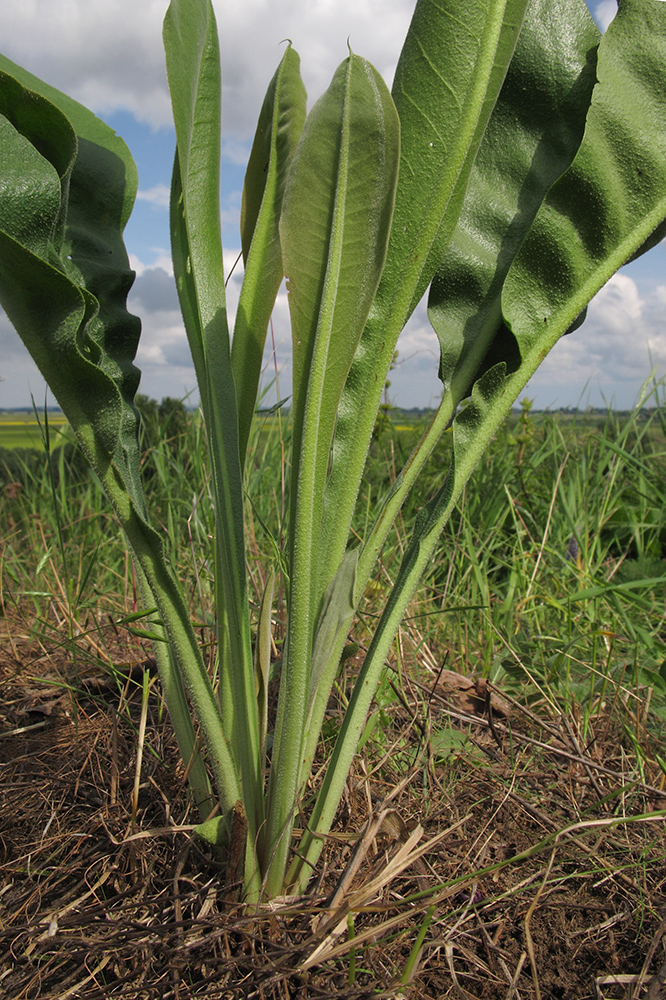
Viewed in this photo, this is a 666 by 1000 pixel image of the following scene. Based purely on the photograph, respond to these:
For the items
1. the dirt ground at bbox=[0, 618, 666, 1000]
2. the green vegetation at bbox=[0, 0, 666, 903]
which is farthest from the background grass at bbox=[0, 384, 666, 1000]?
the green vegetation at bbox=[0, 0, 666, 903]

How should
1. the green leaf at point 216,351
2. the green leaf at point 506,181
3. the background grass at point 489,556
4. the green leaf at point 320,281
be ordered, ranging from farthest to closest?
1. the background grass at point 489,556
2. the green leaf at point 506,181
3. the green leaf at point 216,351
4. the green leaf at point 320,281

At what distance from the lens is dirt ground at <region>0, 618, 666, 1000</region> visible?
715 mm

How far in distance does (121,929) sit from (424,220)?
0.88m

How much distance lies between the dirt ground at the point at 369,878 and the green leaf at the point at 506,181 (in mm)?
602

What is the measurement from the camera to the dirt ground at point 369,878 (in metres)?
0.71

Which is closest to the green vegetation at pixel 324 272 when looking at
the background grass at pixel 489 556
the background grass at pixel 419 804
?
the background grass at pixel 419 804

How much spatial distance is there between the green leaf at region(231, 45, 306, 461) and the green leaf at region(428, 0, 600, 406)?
0.74ft

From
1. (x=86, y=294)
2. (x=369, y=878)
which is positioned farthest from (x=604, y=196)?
(x=369, y=878)

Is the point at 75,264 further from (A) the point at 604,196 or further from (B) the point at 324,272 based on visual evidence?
(A) the point at 604,196

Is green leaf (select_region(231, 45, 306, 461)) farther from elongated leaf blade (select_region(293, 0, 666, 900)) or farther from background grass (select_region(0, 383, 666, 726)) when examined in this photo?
background grass (select_region(0, 383, 666, 726))

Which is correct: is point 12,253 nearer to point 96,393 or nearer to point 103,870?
point 96,393

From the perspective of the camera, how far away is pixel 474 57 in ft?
2.50

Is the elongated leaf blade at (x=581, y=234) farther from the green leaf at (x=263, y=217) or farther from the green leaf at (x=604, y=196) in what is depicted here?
the green leaf at (x=263, y=217)

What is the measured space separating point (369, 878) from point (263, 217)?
2.62 feet
